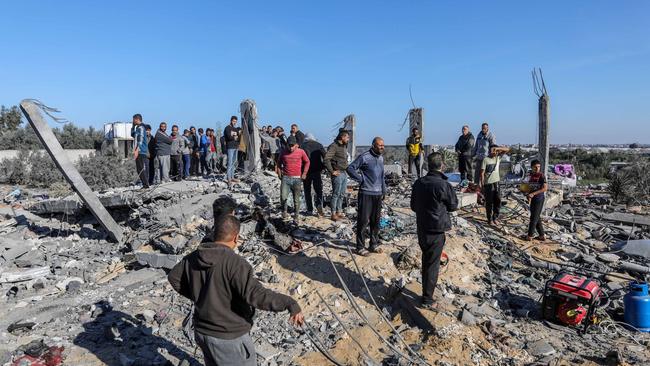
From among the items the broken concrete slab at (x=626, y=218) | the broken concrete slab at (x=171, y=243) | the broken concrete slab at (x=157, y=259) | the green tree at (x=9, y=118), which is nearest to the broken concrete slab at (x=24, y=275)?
the broken concrete slab at (x=157, y=259)

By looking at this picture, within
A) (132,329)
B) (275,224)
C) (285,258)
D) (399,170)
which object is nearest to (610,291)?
(285,258)

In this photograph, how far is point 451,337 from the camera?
4.84m

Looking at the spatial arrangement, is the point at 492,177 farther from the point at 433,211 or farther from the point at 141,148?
the point at 141,148

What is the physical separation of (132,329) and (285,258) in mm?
2342

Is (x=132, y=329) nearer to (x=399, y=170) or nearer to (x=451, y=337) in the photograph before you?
(x=451, y=337)

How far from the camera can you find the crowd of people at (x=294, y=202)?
2834 mm

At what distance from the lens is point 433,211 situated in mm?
5012

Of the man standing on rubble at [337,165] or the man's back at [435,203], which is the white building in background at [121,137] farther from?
the man's back at [435,203]

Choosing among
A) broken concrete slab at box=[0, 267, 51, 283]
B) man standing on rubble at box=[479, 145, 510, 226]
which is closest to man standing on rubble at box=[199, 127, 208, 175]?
broken concrete slab at box=[0, 267, 51, 283]

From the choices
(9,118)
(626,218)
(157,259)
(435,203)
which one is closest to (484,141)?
(626,218)

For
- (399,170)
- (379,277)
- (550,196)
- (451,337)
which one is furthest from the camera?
(399,170)

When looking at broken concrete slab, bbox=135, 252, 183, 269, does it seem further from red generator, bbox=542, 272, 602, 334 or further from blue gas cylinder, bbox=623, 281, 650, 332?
blue gas cylinder, bbox=623, 281, 650, 332

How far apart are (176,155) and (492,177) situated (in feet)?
26.2

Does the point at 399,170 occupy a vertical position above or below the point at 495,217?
above
